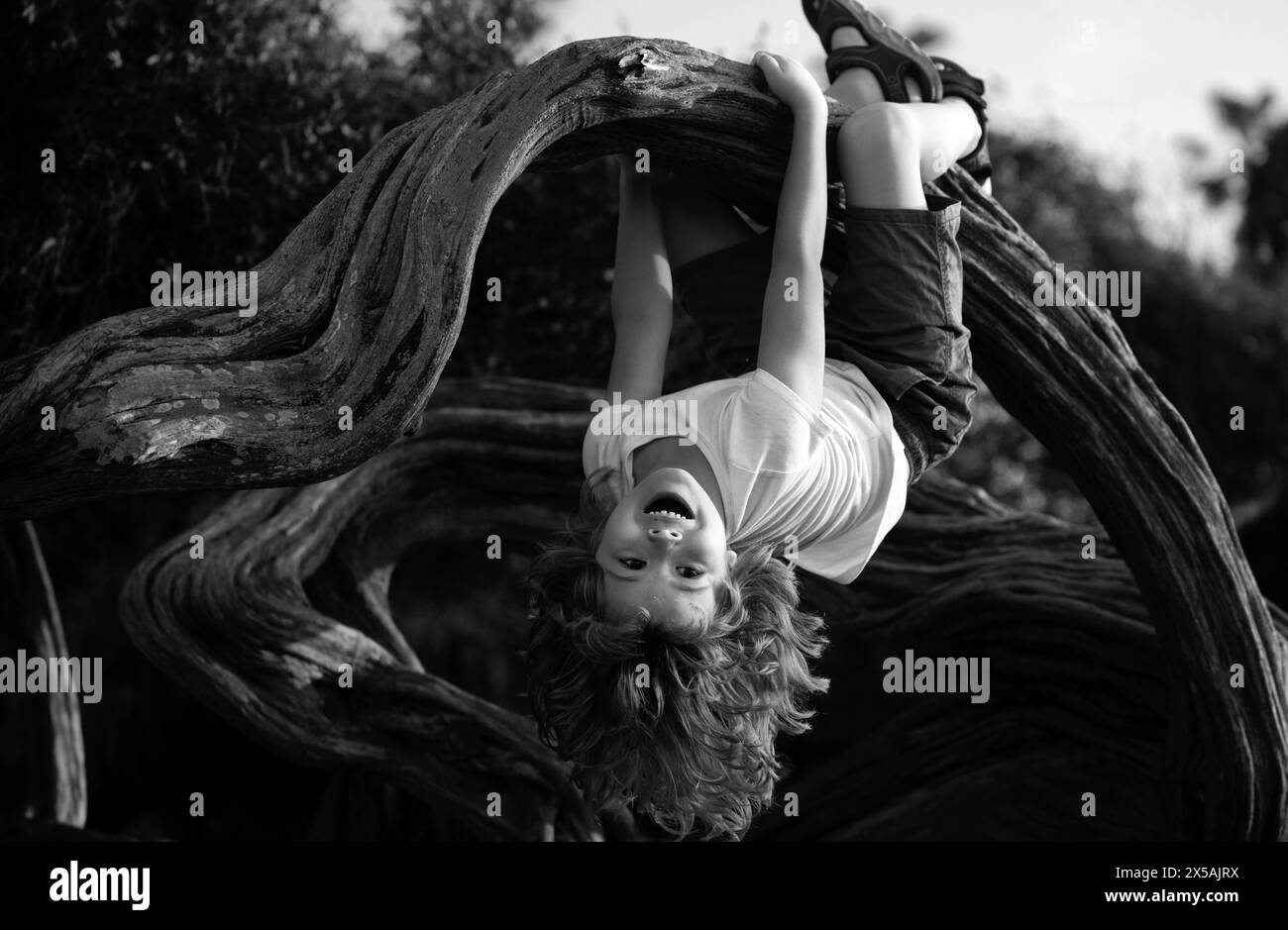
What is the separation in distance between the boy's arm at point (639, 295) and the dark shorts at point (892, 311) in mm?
132

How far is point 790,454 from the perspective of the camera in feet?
9.66

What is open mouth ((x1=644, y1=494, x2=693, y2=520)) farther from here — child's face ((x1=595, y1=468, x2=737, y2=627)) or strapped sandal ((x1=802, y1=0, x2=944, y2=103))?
strapped sandal ((x1=802, y1=0, x2=944, y2=103))

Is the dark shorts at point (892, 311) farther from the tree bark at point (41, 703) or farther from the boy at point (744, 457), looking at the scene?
the tree bark at point (41, 703)

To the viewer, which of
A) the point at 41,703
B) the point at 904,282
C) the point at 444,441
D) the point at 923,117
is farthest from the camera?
the point at 41,703

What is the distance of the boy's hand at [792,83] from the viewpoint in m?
3.16

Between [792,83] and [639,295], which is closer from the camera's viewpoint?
[792,83]

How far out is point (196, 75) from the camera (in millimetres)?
5219

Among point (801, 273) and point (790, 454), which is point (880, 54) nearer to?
point (801, 273)

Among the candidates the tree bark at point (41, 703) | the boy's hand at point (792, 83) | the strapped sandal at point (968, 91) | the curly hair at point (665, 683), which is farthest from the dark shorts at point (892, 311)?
the tree bark at point (41, 703)

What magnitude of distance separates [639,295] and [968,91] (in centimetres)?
105

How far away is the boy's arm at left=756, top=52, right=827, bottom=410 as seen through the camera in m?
2.99

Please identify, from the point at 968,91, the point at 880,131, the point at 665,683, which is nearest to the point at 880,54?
the point at 968,91

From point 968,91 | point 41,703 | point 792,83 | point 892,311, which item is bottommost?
point 41,703

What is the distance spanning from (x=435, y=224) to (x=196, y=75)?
2.83 metres
